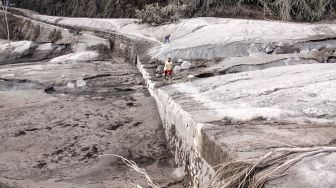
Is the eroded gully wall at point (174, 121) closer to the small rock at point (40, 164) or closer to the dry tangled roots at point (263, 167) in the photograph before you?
the dry tangled roots at point (263, 167)

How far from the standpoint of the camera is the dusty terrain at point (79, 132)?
5629 millimetres

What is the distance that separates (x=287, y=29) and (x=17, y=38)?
14.6 metres

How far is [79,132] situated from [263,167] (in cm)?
407

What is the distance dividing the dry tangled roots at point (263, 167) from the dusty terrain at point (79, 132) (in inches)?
71.5

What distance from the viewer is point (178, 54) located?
984 centimetres

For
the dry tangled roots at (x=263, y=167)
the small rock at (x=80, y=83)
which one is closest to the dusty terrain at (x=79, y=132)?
the small rock at (x=80, y=83)

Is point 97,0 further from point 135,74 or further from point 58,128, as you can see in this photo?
point 58,128

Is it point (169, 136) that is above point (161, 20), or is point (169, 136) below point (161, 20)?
below

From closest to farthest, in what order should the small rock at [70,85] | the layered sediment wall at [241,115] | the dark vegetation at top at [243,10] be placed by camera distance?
the layered sediment wall at [241,115] < the small rock at [70,85] < the dark vegetation at top at [243,10]

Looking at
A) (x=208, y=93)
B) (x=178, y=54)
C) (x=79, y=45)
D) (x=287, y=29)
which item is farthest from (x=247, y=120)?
(x=79, y=45)

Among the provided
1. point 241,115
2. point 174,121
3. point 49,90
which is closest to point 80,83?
point 49,90

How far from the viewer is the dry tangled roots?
3.36 m

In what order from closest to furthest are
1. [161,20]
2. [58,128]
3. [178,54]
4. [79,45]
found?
[58,128]
[178,54]
[161,20]
[79,45]

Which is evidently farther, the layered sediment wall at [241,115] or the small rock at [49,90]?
the small rock at [49,90]
